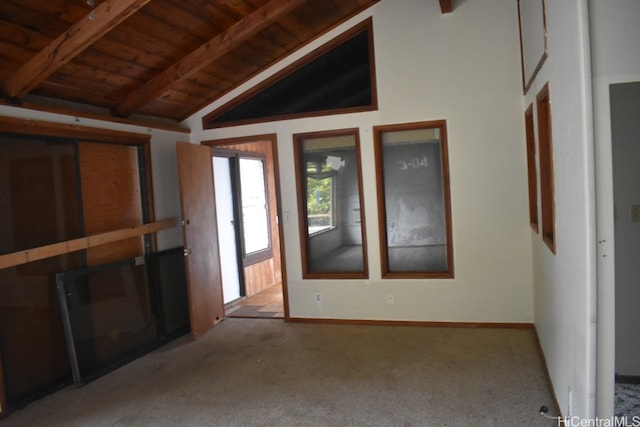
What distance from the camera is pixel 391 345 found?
153 inches

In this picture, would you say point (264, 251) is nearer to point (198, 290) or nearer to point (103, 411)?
point (198, 290)

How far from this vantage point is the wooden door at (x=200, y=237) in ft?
14.4

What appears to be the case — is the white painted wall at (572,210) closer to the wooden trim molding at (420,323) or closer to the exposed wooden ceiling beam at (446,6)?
the wooden trim molding at (420,323)

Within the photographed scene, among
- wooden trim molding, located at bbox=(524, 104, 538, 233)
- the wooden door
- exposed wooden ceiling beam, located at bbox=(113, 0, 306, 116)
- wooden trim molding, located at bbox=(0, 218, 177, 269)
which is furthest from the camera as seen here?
the wooden door

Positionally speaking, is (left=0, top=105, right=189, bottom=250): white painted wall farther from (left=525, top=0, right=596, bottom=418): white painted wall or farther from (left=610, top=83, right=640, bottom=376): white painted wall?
(left=610, top=83, right=640, bottom=376): white painted wall

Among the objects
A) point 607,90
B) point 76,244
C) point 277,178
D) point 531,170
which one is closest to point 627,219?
point 531,170

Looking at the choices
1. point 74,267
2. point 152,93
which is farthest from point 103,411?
point 152,93

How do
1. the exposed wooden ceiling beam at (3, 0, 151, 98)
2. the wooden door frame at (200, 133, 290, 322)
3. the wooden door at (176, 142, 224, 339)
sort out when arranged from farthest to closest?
the wooden door frame at (200, 133, 290, 322) → the wooden door at (176, 142, 224, 339) → the exposed wooden ceiling beam at (3, 0, 151, 98)

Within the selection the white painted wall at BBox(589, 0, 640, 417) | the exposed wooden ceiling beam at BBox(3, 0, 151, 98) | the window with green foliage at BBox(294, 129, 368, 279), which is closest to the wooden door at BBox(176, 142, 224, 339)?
the window with green foliage at BBox(294, 129, 368, 279)

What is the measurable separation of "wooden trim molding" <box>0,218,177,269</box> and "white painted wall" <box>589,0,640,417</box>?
137 inches

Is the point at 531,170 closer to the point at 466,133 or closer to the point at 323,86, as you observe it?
the point at 466,133

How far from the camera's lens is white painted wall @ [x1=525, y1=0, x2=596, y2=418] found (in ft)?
5.73

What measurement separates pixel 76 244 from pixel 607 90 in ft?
11.9

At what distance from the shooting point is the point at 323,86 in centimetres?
452
